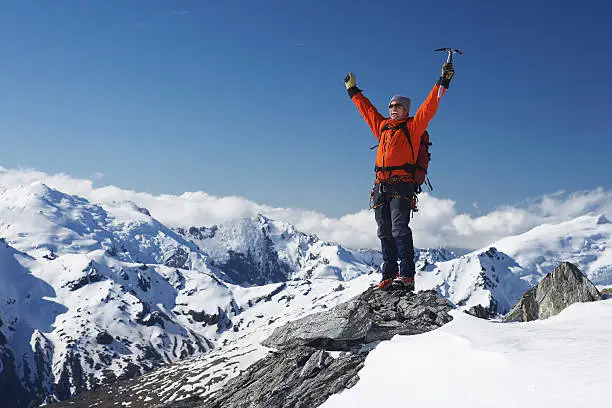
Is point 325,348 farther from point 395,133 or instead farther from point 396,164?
point 395,133

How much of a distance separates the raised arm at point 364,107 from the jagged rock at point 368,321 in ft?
18.0

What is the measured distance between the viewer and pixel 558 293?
17000 mm

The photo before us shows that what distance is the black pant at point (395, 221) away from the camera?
559 inches

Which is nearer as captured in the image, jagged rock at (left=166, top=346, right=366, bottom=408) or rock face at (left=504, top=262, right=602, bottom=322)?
jagged rock at (left=166, top=346, right=366, bottom=408)

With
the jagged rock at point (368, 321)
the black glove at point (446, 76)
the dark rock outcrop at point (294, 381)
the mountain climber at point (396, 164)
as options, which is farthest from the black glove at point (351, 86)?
the dark rock outcrop at point (294, 381)

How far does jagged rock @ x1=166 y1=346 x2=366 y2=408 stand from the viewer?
37.8 feet

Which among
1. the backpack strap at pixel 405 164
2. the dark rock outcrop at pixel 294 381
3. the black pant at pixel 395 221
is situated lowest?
the dark rock outcrop at pixel 294 381

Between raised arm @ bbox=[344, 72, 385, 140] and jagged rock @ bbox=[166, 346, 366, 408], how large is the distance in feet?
23.5

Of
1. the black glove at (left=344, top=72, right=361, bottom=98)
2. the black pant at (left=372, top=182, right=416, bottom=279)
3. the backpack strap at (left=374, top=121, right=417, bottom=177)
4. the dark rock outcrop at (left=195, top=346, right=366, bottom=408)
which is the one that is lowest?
the dark rock outcrop at (left=195, top=346, right=366, bottom=408)

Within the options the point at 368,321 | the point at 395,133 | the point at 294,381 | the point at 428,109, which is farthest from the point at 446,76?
the point at 294,381

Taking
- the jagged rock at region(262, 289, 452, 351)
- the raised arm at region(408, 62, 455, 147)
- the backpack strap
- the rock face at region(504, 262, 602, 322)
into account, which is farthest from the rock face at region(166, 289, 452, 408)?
the raised arm at region(408, 62, 455, 147)

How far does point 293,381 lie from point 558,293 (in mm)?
10841

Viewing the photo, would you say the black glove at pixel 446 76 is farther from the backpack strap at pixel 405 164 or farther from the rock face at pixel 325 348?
the rock face at pixel 325 348

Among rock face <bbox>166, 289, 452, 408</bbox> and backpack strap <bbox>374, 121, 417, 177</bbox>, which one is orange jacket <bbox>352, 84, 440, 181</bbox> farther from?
rock face <bbox>166, 289, 452, 408</bbox>
